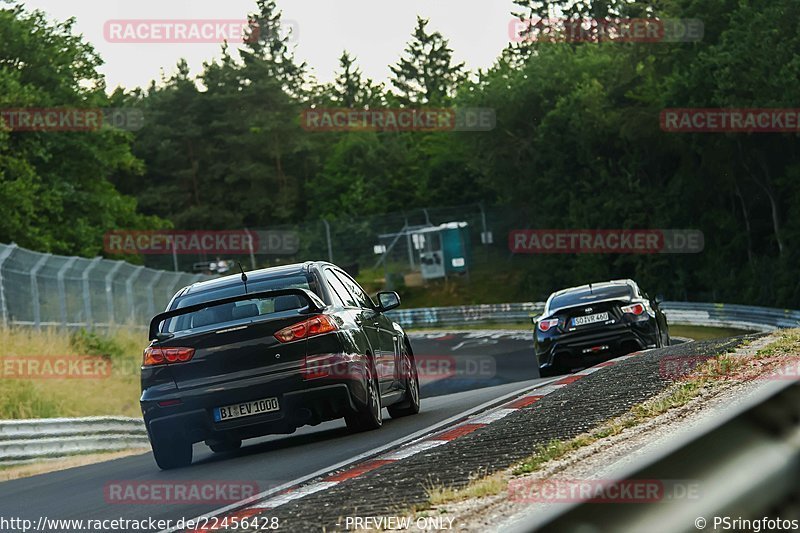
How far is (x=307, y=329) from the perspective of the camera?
10711mm

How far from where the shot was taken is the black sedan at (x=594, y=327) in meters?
19.2

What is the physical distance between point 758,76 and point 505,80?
107 feet

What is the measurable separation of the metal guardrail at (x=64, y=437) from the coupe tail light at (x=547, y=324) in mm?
5820

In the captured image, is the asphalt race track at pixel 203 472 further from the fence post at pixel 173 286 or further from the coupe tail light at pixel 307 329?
the fence post at pixel 173 286

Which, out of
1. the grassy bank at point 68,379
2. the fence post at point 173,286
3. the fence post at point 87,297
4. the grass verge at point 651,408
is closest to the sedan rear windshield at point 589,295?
the grass verge at point 651,408

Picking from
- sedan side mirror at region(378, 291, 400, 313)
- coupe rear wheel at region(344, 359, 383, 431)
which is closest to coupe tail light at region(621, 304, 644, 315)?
sedan side mirror at region(378, 291, 400, 313)

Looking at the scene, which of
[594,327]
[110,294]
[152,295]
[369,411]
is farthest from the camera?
[152,295]

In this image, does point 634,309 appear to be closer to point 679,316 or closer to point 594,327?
point 594,327

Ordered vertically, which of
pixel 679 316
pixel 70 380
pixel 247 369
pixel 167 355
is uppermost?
pixel 167 355

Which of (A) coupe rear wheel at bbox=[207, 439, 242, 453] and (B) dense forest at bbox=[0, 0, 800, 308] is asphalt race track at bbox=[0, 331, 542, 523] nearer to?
(A) coupe rear wheel at bbox=[207, 439, 242, 453]

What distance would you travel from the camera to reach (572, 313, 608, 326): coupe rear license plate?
1925 cm

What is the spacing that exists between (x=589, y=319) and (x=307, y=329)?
9.22 meters

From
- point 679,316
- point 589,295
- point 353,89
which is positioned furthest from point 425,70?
point 589,295

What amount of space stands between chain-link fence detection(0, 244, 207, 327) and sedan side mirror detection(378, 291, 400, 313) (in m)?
13.5
